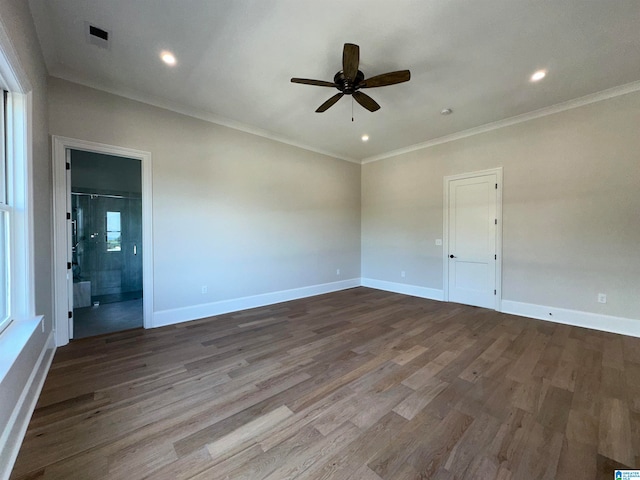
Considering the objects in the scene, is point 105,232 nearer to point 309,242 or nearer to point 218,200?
point 218,200

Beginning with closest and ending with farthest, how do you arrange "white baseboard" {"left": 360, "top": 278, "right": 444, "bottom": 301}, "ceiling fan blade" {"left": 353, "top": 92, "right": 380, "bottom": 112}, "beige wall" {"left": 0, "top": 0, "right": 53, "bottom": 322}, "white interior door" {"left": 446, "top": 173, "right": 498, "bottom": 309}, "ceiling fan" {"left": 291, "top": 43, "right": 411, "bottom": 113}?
"beige wall" {"left": 0, "top": 0, "right": 53, "bottom": 322} → "ceiling fan" {"left": 291, "top": 43, "right": 411, "bottom": 113} → "ceiling fan blade" {"left": 353, "top": 92, "right": 380, "bottom": 112} → "white interior door" {"left": 446, "top": 173, "right": 498, "bottom": 309} → "white baseboard" {"left": 360, "top": 278, "right": 444, "bottom": 301}

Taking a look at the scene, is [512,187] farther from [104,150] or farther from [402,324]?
[104,150]

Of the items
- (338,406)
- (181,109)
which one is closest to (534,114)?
(338,406)

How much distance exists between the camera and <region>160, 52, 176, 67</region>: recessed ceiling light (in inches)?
100

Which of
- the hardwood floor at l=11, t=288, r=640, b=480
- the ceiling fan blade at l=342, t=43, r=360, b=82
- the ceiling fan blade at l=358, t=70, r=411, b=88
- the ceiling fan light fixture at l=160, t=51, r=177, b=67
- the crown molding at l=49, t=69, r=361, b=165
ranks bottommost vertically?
the hardwood floor at l=11, t=288, r=640, b=480

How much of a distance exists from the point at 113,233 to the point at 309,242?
4.13 m

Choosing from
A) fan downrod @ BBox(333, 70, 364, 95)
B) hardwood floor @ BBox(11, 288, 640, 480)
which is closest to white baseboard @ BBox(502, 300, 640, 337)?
hardwood floor @ BBox(11, 288, 640, 480)

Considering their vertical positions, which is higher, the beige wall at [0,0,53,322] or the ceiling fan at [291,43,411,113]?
the ceiling fan at [291,43,411,113]

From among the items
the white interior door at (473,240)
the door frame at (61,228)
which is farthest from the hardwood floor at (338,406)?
the white interior door at (473,240)

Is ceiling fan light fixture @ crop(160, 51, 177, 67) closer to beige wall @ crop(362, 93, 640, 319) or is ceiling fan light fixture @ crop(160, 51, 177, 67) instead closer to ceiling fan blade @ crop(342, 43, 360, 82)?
ceiling fan blade @ crop(342, 43, 360, 82)

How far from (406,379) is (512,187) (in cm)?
356

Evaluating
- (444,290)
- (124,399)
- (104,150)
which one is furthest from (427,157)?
(124,399)

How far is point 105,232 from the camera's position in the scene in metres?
5.21

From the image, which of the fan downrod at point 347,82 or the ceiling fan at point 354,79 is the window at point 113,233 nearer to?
the ceiling fan at point 354,79
